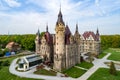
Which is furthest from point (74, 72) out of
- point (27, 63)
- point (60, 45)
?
point (27, 63)

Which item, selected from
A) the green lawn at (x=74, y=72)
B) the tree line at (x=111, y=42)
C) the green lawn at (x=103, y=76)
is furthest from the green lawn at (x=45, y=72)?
the tree line at (x=111, y=42)

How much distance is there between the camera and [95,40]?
307 feet

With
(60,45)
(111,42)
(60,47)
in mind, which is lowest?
(60,47)

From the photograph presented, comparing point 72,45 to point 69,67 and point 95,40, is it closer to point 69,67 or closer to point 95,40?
point 69,67

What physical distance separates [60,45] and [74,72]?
995cm

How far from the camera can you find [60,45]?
185 ft

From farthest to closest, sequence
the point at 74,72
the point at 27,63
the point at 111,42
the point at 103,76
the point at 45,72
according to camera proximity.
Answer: the point at 111,42 → the point at 27,63 → the point at 74,72 → the point at 45,72 → the point at 103,76

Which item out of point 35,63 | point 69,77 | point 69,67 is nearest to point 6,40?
point 35,63

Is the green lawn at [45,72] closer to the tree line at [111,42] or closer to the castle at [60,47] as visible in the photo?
the castle at [60,47]

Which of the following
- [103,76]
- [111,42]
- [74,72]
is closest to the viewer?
[103,76]

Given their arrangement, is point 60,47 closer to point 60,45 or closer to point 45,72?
point 60,45

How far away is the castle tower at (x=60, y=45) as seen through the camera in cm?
5574

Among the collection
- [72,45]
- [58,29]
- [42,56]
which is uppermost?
[58,29]

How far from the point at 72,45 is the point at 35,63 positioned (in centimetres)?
1485
